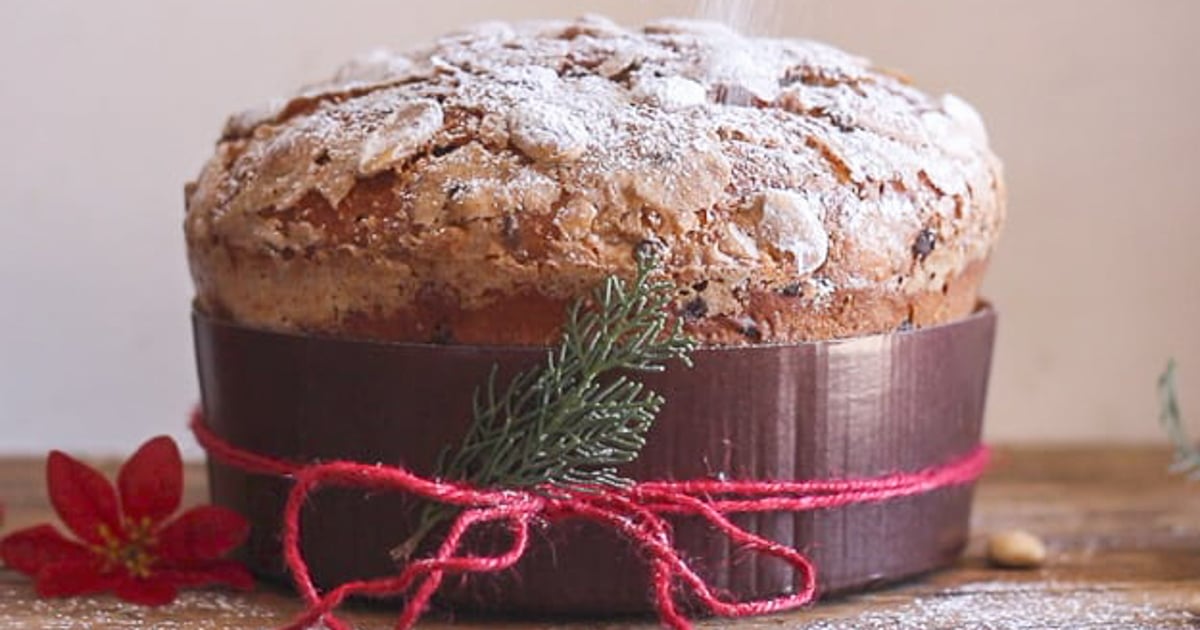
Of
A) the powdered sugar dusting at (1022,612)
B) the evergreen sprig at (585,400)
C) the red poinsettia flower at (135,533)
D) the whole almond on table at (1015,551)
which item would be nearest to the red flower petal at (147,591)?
the red poinsettia flower at (135,533)

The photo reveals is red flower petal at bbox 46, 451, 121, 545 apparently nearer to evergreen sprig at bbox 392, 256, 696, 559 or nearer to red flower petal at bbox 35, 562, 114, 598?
red flower petal at bbox 35, 562, 114, 598

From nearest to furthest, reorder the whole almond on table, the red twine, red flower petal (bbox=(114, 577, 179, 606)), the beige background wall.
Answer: the red twine
red flower petal (bbox=(114, 577, 179, 606))
the whole almond on table
the beige background wall

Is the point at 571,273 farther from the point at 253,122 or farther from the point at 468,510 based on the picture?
the point at 253,122

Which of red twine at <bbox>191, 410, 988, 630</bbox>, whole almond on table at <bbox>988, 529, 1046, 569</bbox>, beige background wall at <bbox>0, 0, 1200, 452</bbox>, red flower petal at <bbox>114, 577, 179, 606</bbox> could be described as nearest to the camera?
red twine at <bbox>191, 410, 988, 630</bbox>

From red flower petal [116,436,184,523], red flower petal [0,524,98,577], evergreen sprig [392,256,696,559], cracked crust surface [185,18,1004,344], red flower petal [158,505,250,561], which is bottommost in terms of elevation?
red flower petal [0,524,98,577]

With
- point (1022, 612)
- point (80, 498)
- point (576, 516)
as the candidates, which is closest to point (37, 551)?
point (80, 498)

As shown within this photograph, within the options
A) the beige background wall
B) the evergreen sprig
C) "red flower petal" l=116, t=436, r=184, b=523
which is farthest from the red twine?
the beige background wall

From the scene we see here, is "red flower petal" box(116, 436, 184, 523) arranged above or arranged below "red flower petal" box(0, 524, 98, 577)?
above

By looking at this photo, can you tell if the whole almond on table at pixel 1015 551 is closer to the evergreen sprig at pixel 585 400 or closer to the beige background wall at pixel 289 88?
the evergreen sprig at pixel 585 400
